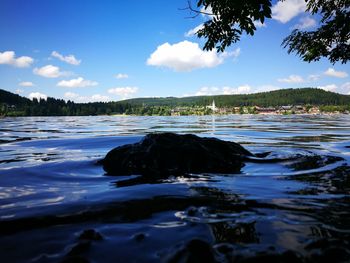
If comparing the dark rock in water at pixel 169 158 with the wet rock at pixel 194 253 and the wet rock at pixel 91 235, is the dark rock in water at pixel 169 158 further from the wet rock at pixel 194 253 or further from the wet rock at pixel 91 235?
the wet rock at pixel 194 253

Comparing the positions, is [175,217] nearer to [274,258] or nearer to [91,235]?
[91,235]

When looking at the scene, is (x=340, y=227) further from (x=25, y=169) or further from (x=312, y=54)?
(x=312, y=54)

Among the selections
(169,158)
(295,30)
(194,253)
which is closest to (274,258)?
(194,253)

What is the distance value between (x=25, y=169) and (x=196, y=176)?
4.55 m

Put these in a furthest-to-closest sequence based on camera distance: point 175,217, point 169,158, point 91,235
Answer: point 169,158 → point 175,217 → point 91,235

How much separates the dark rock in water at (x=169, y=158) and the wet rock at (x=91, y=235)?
370 centimetres

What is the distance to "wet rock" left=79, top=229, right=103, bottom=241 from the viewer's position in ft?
10.0

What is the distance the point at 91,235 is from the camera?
3.14m

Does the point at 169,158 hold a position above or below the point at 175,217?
above

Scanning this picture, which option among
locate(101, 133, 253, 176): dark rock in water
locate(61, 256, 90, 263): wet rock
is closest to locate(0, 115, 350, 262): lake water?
locate(61, 256, 90, 263): wet rock

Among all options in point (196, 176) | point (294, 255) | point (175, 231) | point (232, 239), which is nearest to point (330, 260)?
point (294, 255)

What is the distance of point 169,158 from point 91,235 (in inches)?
186

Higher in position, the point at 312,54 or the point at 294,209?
the point at 312,54

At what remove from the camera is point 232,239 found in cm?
292
